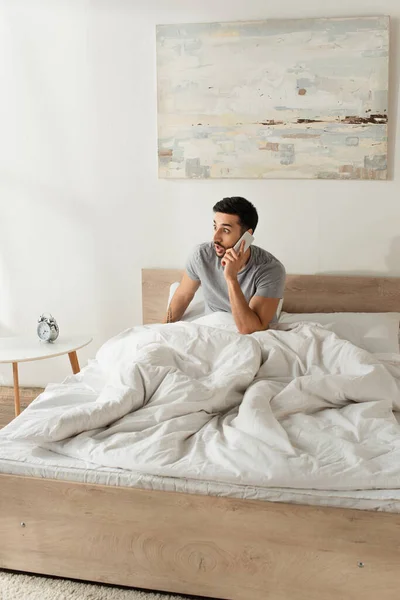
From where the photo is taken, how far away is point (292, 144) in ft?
11.2

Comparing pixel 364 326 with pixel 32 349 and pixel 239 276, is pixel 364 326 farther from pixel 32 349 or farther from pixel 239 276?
pixel 32 349

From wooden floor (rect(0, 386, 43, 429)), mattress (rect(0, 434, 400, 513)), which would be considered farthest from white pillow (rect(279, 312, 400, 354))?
wooden floor (rect(0, 386, 43, 429))

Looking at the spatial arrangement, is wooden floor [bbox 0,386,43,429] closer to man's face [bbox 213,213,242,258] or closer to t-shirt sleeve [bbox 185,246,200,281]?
t-shirt sleeve [bbox 185,246,200,281]

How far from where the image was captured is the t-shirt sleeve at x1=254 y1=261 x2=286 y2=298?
3072 millimetres

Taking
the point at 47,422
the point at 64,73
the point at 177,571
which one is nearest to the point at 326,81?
the point at 64,73

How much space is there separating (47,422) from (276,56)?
2.02 metres

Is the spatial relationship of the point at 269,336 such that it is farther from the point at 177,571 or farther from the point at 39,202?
the point at 39,202

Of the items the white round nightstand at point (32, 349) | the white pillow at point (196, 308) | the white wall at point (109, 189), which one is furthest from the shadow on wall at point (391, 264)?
the white round nightstand at point (32, 349)

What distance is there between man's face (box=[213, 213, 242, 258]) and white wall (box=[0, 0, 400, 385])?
17.6 inches

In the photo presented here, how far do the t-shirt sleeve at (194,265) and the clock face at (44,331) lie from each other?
2.32 feet

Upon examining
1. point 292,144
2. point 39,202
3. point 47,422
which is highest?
point 292,144

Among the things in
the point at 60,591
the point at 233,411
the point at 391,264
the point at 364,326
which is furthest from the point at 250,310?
the point at 60,591

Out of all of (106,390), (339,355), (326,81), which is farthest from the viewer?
(326,81)

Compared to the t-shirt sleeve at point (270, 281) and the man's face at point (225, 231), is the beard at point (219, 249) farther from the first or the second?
the t-shirt sleeve at point (270, 281)
